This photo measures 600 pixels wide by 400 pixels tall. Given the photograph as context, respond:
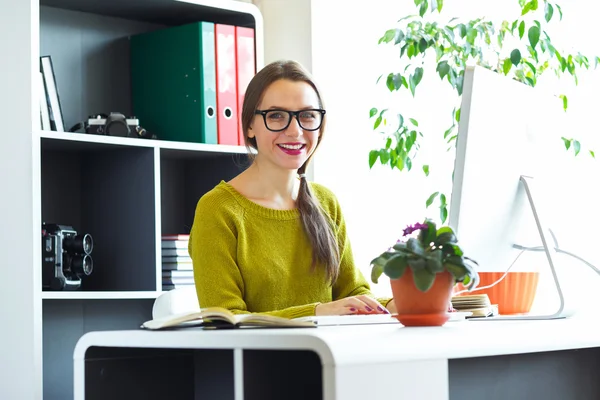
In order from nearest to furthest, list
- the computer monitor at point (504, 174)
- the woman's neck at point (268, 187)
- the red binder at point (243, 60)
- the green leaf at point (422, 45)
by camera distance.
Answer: the computer monitor at point (504, 174)
the woman's neck at point (268, 187)
the green leaf at point (422, 45)
the red binder at point (243, 60)

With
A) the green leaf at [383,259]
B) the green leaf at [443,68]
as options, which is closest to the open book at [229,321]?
the green leaf at [383,259]

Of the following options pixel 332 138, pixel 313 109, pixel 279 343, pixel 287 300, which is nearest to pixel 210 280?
pixel 287 300

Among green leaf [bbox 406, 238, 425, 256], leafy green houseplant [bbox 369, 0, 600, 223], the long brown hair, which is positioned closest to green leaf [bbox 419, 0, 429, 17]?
leafy green houseplant [bbox 369, 0, 600, 223]

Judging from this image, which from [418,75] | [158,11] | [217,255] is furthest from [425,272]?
[158,11]

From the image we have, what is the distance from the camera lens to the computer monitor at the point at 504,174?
62.7 inches

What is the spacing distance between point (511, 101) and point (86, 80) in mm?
1846

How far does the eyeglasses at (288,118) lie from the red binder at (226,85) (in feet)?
3.21

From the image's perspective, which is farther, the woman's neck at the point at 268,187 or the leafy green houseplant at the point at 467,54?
the leafy green houseplant at the point at 467,54

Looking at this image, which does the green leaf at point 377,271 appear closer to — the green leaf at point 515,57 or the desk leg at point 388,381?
the desk leg at point 388,381

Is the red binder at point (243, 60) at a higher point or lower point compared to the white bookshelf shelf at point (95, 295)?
higher

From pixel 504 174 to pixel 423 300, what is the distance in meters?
0.43

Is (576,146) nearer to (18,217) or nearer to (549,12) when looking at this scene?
(549,12)

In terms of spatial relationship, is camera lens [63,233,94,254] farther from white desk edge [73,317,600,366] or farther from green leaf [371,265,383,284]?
green leaf [371,265,383,284]

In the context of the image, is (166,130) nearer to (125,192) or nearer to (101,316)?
(125,192)
